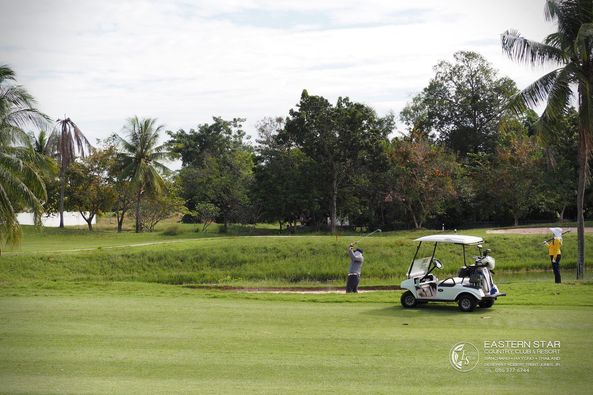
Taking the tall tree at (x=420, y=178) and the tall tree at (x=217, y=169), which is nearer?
the tall tree at (x=420, y=178)

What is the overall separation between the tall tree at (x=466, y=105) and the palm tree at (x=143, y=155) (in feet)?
91.4

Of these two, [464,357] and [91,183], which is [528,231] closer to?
[464,357]

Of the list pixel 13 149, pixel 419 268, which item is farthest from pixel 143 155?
pixel 419 268

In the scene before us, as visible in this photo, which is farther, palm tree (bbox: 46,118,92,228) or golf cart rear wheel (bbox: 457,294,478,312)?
palm tree (bbox: 46,118,92,228)

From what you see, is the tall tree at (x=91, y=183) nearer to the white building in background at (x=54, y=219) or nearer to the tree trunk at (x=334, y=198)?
the white building in background at (x=54, y=219)

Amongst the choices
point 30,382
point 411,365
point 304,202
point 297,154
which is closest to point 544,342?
point 411,365

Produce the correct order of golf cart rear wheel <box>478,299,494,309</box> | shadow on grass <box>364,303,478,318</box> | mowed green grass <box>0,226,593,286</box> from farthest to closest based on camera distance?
mowed green grass <box>0,226,593,286</box> → golf cart rear wheel <box>478,299,494,309</box> → shadow on grass <box>364,303,478,318</box>

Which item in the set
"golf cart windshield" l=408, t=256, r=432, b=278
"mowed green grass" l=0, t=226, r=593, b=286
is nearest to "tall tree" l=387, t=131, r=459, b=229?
"mowed green grass" l=0, t=226, r=593, b=286

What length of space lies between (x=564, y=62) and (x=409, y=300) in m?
14.4

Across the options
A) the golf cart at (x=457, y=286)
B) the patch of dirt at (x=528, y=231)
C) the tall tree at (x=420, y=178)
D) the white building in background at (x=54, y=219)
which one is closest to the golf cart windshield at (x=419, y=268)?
the golf cart at (x=457, y=286)

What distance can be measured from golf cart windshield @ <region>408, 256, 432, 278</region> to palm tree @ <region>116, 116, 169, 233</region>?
153 feet

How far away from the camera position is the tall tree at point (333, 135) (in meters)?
60.6

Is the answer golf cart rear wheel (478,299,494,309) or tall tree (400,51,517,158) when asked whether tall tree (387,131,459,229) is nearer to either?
tall tree (400,51,517,158)

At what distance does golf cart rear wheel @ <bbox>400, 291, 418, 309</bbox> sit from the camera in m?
20.0
